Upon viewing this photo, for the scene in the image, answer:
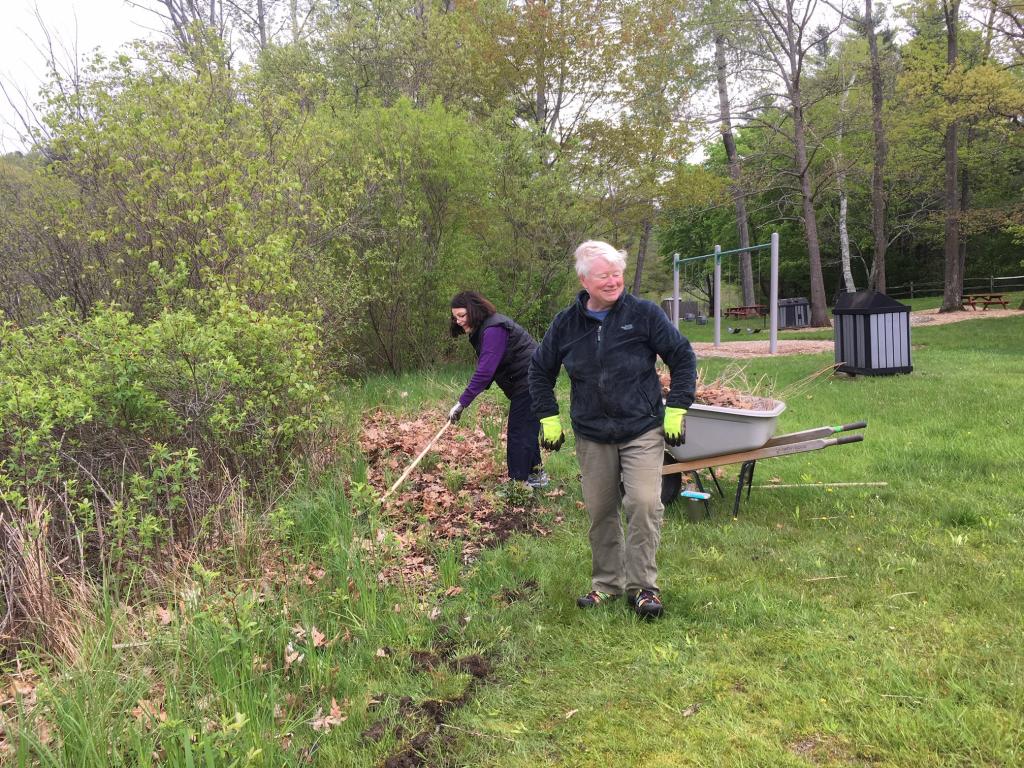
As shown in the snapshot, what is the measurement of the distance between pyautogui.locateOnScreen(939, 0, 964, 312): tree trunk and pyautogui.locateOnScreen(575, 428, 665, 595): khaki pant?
20190 millimetres

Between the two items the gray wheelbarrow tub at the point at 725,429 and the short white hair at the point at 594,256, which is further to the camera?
the gray wheelbarrow tub at the point at 725,429

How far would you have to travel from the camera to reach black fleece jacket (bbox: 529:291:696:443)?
11.0 feet

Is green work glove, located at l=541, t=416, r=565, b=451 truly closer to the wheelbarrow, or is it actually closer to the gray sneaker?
the wheelbarrow

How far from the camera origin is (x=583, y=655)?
312 cm

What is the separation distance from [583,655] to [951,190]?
72.8 ft

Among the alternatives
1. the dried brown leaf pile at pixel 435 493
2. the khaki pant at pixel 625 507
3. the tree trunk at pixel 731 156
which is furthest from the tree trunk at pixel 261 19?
the khaki pant at pixel 625 507

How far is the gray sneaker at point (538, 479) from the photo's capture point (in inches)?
223

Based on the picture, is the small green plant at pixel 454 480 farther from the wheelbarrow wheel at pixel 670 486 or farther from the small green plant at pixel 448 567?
the wheelbarrow wheel at pixel 670 486

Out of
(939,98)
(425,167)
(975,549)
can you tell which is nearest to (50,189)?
(425,167)

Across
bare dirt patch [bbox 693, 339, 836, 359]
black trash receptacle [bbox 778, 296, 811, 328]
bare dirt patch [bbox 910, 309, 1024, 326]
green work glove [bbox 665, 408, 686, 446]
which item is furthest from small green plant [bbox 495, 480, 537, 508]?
black trash receptacle [bbox 778, 296, 811, 328]

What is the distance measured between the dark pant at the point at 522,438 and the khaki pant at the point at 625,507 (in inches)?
75.6

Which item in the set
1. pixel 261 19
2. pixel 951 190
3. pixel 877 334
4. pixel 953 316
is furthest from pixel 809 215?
pixel 261 19

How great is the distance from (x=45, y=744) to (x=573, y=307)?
281 cm

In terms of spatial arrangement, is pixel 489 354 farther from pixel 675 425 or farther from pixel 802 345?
pixel 802 345
